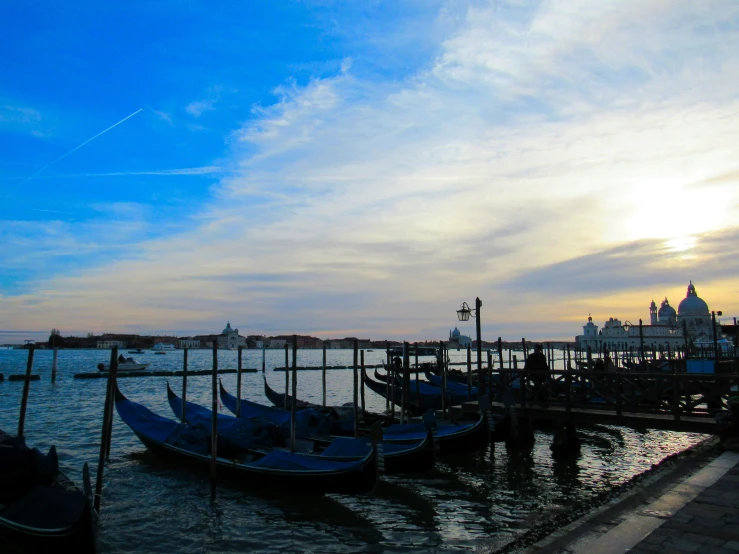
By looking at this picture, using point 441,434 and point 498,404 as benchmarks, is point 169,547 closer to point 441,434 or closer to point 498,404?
point 441,434

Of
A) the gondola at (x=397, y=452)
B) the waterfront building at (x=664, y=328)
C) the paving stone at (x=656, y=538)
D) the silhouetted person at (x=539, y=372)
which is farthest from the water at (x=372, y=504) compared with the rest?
the waterfront building at (x=664, y=328)

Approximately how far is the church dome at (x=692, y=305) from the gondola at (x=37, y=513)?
100.0m

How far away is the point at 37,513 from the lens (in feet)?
20.6

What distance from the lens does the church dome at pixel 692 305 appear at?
90.8m

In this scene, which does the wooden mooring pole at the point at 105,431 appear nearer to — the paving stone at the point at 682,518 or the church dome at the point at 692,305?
the paving stone at the point at 682,518

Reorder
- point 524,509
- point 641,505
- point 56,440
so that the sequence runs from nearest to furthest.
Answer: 1. point 641,505
2. point 524,509
3. point 56,440

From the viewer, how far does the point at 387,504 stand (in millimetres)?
8883

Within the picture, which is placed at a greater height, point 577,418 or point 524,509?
point 577,418

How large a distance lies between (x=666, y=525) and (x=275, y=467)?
595 cm

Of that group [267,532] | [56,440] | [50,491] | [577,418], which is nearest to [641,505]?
[267,532]

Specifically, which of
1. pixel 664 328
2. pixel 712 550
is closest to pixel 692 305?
pixel 664 328

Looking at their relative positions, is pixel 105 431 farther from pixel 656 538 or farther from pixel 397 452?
pixel 656 538

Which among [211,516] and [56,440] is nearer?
[211,516]

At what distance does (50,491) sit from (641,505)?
22.1ft
